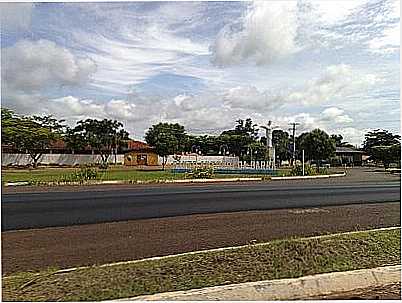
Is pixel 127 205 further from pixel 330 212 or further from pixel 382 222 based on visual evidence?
pixel 382 222

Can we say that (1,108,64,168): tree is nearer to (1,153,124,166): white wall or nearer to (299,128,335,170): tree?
(1,153,124,166): white wall

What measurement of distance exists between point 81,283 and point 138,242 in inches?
91.0

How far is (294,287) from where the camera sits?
4816 millimetres

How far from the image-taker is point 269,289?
15.4ft

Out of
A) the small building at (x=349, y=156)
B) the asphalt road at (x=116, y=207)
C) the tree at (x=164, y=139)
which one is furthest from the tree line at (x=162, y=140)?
the asphalt road at (x=116, y=207)

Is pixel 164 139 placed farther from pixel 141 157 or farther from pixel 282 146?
pixel 282 146

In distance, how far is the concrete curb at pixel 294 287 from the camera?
446cm

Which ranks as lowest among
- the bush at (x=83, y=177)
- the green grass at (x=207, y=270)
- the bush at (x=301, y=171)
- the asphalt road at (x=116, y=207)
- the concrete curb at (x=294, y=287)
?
the concrete curb at (x=294, y=287)

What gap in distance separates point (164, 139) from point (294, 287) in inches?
1509

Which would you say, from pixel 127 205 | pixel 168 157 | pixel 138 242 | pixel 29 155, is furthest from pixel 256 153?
pixel 138 242

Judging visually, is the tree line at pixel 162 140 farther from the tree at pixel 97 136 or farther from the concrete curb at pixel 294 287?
the concrete curb at pixel 294 287

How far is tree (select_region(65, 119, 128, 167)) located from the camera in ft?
143

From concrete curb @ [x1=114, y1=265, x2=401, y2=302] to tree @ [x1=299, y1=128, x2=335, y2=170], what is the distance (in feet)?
109

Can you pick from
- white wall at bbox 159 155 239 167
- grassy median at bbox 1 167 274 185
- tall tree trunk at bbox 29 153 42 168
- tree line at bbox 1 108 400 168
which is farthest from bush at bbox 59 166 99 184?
white wall at bbox 159 155 239 167
